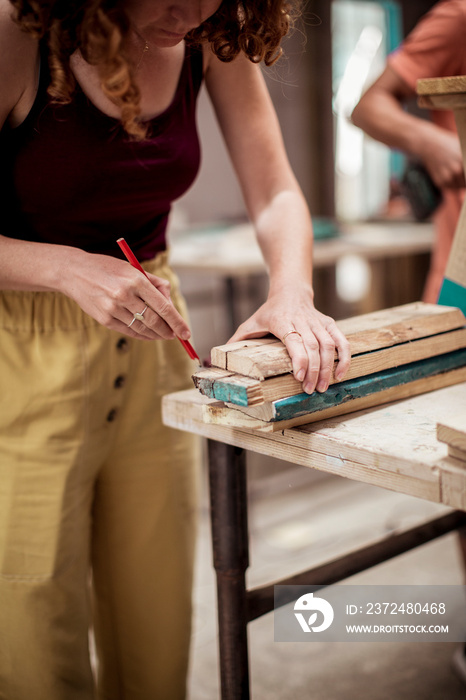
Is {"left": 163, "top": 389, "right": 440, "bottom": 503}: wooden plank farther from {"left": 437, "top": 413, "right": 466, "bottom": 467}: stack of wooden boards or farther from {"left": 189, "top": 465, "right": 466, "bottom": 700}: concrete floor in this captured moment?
{"left": 189, "top": 465, "right": 466, "bottom": 700}: concrete floor

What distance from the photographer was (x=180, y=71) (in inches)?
42.9

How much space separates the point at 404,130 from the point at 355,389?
0.95m

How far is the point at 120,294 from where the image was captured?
89 centimetres

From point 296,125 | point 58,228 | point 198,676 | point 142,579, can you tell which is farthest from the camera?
point 296,125

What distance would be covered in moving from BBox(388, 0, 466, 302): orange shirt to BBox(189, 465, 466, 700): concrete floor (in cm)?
74

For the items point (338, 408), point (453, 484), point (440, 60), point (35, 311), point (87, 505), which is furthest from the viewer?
point (440, 60)

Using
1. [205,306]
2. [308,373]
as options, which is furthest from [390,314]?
[205,306]

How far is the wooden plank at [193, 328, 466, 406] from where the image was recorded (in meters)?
0.86

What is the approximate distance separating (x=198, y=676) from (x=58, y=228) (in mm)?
1252

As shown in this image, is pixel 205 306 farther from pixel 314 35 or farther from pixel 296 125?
pixel 314 35

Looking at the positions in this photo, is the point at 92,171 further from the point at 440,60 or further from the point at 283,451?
the point at 440,60

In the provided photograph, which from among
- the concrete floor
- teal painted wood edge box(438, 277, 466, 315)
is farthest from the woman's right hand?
the concrete floor

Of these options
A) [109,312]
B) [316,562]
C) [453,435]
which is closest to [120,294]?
[109,312]

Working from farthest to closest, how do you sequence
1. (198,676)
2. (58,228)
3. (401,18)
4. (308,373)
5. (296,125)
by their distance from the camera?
(401,18), (296,125), (198,676), (58,228), (308,373)
